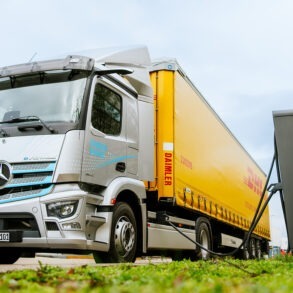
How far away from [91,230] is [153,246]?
177 centimetres

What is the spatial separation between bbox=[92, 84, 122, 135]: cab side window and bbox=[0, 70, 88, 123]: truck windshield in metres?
0.34

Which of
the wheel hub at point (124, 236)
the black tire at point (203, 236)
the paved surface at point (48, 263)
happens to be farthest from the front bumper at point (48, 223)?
the black tire at point (203, 236)

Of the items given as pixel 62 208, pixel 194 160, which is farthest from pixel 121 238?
pixel 194 160

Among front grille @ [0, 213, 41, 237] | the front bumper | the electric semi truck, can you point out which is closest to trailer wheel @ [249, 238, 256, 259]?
the electric semi truck

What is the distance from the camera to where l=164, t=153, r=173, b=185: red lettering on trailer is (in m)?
8.84

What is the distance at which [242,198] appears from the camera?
1541 cm

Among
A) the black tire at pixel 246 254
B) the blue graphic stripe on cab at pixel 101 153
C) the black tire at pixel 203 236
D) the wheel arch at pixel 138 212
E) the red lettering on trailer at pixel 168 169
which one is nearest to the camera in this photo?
the blue graphic stripe on cab at pixel 101 153

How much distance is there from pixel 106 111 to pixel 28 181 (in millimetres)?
1656

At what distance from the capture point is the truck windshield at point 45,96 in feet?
22.3

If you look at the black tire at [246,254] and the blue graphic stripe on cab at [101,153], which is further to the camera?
the black tire at [246,254]

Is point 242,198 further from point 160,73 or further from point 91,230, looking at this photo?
point 91,230

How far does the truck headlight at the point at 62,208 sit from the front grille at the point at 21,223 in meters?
0.25

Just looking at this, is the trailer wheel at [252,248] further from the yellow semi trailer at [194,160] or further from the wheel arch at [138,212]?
the wheel arch at [138,212]

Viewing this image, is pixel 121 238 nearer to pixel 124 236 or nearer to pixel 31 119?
pixel 124 236
